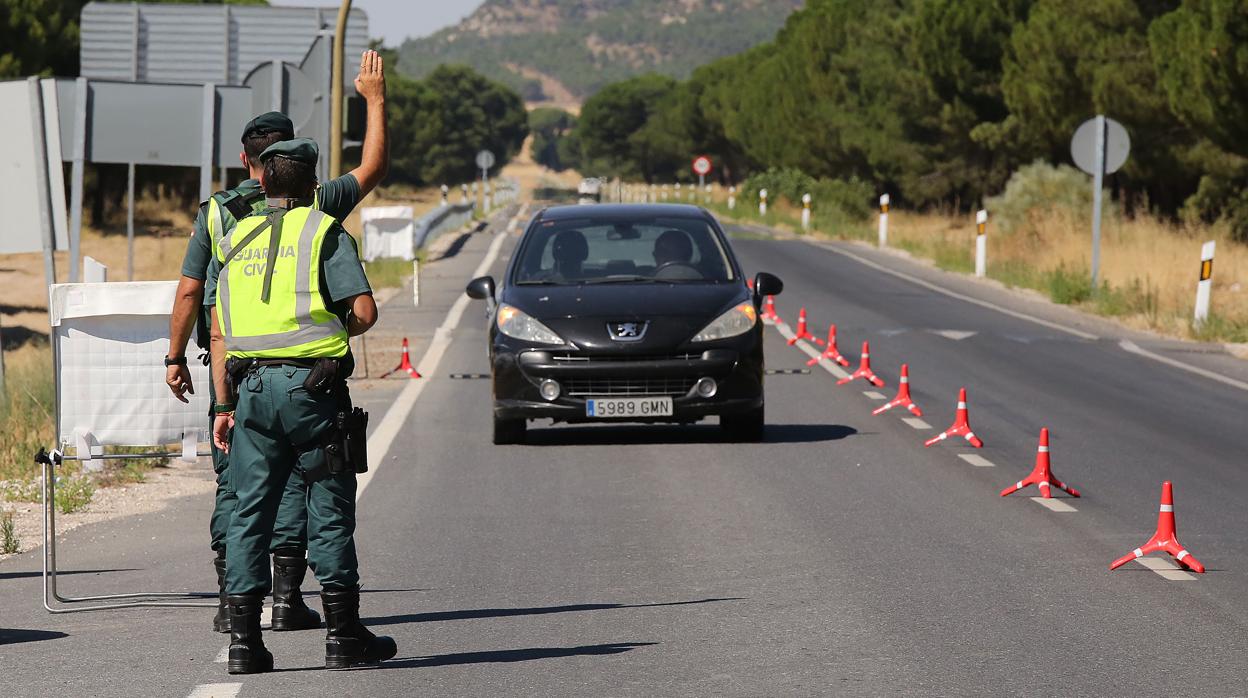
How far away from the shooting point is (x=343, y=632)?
22.6ft

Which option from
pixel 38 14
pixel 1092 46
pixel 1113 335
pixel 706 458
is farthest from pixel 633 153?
pixel 706 458

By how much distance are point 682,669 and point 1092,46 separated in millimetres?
34147

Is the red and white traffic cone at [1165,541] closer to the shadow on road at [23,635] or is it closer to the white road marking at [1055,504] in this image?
the white road marking at [1055,504]


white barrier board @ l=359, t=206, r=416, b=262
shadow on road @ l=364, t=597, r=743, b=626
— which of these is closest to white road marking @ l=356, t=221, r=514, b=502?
shadow on road @ l=364, t=597, r=743, b=626

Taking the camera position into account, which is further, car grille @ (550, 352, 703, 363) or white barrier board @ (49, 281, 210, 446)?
car grille @ (550, 352, 703, 363)

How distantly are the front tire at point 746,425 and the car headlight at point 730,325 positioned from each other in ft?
1.80

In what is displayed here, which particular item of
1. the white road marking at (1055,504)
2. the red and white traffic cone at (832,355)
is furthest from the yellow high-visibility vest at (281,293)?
the red and white traffic cone at (832,355)

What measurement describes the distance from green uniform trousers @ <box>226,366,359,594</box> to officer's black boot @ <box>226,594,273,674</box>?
0.03 m

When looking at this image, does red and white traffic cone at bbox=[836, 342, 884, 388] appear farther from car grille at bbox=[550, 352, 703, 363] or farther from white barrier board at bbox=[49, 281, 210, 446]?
white barrier board at bbox=[49, 281, 210, 446]

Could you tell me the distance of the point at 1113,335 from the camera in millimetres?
24047

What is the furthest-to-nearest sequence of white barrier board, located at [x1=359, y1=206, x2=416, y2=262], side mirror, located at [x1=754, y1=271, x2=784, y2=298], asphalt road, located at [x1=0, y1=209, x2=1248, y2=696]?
white barrier board, located at [x1=359, y1=206, x2=416, y2=262] < side mirror, located at [x1=754, y1=271, x2=784, y2=298] < asphalt road, located at [x1=0, y1=209, x2=1248, y2=696]

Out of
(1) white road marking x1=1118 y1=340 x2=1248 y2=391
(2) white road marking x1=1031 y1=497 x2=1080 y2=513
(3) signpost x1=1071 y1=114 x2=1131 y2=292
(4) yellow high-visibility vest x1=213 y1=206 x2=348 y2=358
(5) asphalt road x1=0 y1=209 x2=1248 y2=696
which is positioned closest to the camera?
(4) yellow high-visibility vest x1=213 y1=206 x2=348 y2=358

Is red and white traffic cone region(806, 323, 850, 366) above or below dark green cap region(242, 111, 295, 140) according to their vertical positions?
below

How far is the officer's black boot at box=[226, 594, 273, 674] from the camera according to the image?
672 centimetres
